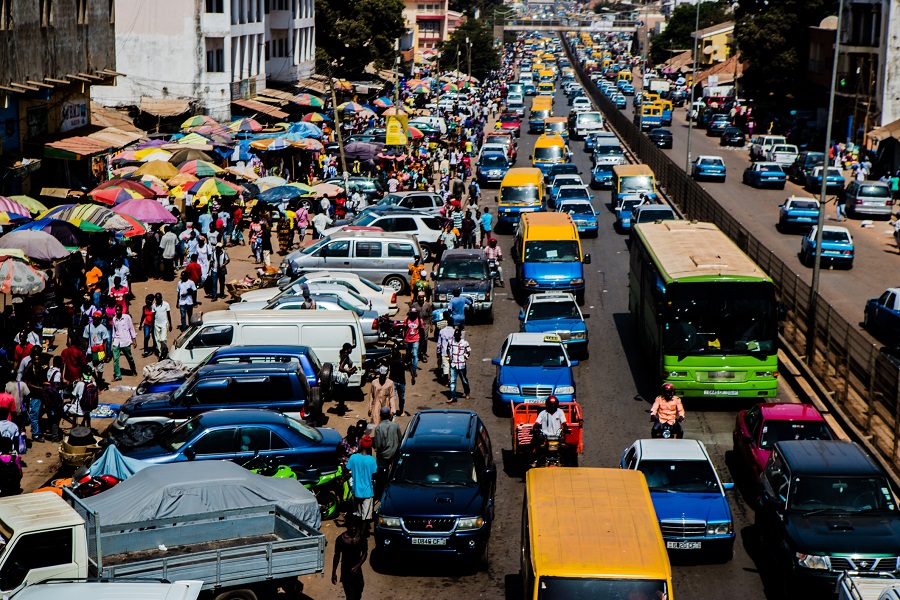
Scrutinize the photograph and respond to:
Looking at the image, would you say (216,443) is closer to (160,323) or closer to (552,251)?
(160,323)

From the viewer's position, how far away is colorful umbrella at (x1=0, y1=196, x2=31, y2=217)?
28.3 m

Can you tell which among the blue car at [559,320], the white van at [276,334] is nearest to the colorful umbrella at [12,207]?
the white van at [276,334]

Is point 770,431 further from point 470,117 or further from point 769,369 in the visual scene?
point 470,117

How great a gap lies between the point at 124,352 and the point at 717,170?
40690 millimetres

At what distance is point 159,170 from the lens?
38594mm

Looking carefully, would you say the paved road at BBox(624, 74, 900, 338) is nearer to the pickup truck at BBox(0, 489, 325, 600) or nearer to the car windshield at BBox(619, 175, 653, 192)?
the car windshield at BBox(619, 175, 653, 192)

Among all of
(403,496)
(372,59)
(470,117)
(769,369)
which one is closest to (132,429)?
(403,496)

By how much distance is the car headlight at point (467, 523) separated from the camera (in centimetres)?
1495

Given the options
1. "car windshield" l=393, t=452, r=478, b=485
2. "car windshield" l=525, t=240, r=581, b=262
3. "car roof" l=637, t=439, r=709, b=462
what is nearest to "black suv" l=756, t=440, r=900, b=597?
"car roof" l=637, t=439, r=709, b=462

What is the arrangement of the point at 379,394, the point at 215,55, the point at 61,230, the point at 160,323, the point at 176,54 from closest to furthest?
1. the point at 379,394
2. the point at 160,323
3. the point at 61,230
4. the point at 176,54
5. the point at 215,55

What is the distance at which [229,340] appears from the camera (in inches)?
930

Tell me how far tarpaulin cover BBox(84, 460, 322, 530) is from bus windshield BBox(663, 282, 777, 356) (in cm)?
990

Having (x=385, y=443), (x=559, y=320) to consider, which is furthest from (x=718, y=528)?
(x=559, y=320)

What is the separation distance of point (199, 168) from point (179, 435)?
Result: 76.6 feet
